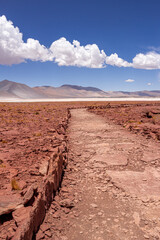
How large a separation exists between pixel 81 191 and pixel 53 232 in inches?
52.6

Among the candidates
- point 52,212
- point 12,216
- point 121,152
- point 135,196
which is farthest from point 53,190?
point 121,152

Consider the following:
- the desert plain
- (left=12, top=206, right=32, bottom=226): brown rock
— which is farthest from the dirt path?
(left=12, top=206, right=32, bottom=226): brown rock

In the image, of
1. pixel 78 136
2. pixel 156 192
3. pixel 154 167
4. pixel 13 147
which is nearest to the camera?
pixel 156 192

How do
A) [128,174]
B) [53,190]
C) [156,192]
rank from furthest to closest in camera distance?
[128,174] → [156,192] → [53,190]

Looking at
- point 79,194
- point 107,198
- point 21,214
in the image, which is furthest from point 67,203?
point 21,214

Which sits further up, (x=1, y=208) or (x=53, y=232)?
(x=1, y=208)

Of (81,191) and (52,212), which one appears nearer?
(52,212)

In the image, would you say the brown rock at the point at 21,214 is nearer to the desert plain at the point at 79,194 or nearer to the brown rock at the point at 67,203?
the desert plain at the point at 79,194

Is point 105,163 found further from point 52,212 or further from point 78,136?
point 78,136

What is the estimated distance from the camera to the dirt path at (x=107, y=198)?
9.82 ft

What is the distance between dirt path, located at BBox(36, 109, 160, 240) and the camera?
2994mm

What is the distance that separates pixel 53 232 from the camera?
2.94m

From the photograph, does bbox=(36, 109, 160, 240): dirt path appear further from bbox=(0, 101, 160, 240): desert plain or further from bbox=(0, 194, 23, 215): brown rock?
bbox=(0, 194, 23, 215): brown rock

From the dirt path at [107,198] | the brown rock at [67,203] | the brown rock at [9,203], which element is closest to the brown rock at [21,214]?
the brown rock at [9,203]
